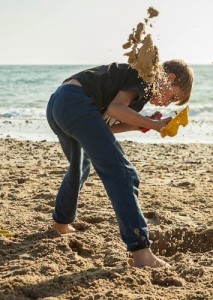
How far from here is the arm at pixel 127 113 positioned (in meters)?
2.87

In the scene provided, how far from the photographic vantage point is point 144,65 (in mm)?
2975

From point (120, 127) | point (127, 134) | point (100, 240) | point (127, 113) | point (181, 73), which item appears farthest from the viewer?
point (127, 134)

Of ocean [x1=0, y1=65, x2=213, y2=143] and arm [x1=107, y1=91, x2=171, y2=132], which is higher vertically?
arm [x1=107, y1=91, x2=171, y2=132]

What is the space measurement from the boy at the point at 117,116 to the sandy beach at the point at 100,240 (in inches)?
9.0

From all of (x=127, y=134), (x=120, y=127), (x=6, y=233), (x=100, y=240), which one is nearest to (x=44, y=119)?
(x=127, y=134)

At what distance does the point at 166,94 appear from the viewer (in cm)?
305

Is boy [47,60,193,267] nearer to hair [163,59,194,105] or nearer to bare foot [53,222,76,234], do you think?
hair [163,59,194,105]

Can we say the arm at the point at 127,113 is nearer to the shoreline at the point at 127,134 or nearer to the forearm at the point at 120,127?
the forearm at the point at 120,127

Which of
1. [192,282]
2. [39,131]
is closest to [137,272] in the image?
[192,282]

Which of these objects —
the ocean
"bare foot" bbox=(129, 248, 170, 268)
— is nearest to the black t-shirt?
"bare foot" bbox=(129, 248, 170, 268)

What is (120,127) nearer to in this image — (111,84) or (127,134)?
(111,84)

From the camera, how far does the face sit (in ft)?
9.92

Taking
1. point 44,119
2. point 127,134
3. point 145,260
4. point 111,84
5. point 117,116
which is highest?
point 111,84

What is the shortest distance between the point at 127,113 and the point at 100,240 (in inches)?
41.2
